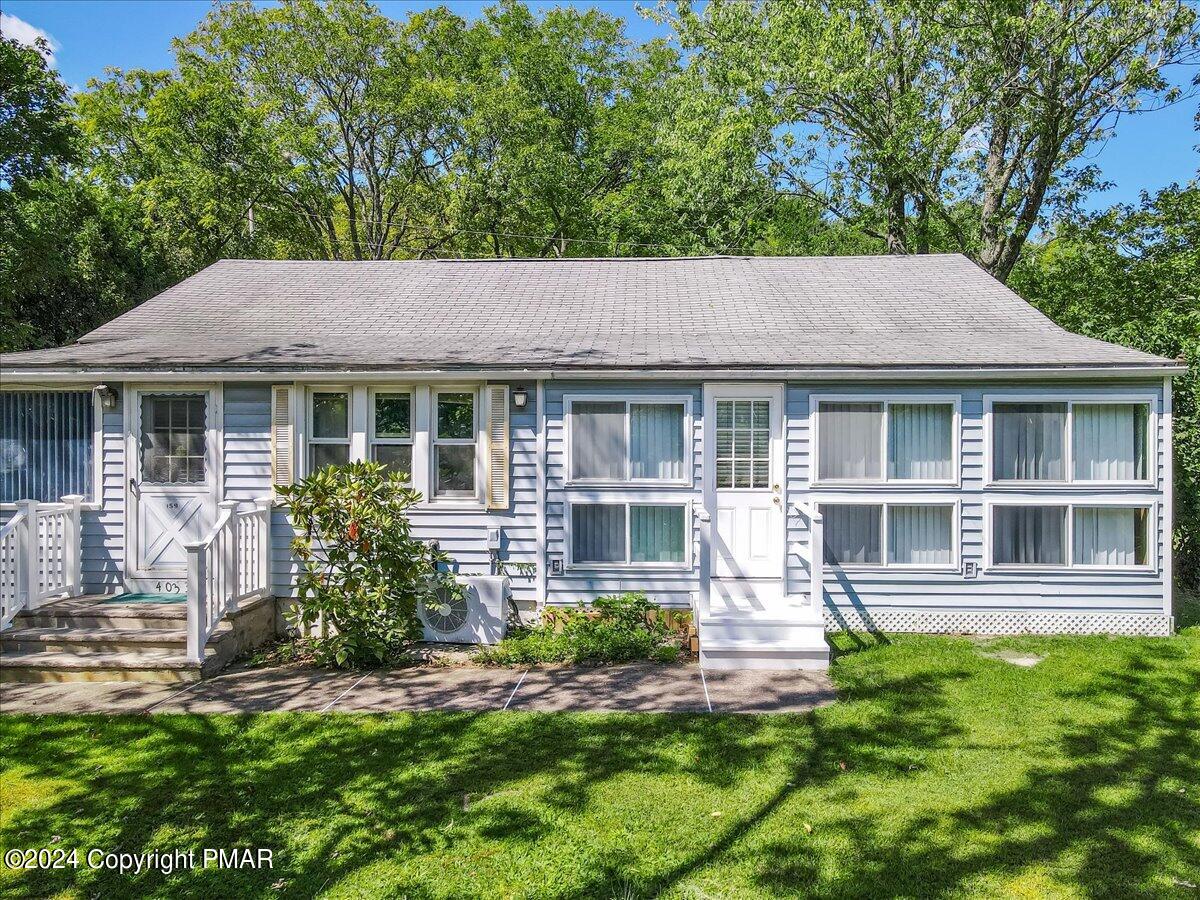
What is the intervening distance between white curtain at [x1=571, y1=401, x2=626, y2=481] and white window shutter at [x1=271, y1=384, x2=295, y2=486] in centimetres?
307

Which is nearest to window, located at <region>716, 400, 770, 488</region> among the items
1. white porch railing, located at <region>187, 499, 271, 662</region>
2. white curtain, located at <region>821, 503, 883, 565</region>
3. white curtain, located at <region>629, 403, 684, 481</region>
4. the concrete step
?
white curtain, located at <region>629, 403, 684, 481</region>

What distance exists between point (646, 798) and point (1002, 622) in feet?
17.1

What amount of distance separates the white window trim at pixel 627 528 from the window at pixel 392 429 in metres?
1.86

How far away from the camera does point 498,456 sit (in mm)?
7383

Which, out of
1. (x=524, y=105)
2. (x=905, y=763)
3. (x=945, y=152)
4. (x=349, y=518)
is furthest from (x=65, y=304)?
(x=945, y=152)

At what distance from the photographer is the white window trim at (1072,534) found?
717cm

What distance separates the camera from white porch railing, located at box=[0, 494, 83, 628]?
5.94 metres

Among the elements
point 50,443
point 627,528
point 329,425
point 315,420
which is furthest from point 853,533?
point 50,443

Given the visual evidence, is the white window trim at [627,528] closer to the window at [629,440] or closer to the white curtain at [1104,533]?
the window at [629,440]

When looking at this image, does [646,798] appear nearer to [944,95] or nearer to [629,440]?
[629,440]

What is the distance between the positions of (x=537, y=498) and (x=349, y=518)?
1.97 m

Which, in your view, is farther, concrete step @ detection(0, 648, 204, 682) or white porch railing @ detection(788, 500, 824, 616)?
white porch railing @ detection(788, 500, 824, 616)

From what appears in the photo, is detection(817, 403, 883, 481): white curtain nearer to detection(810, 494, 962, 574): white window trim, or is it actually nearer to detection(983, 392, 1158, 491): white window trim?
detection(810, 494, 962, 574): white window trim

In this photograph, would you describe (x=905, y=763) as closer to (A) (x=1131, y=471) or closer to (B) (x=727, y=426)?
(B) (x=727, y=426)
